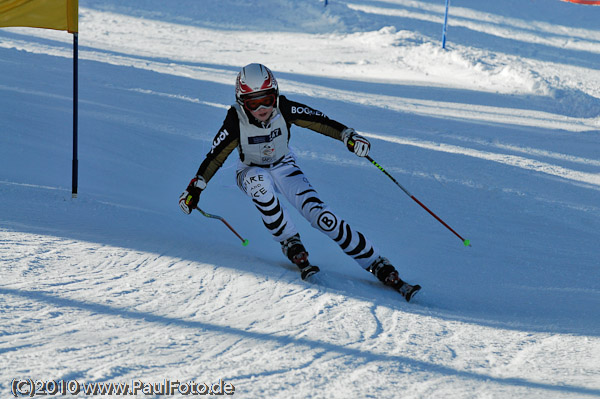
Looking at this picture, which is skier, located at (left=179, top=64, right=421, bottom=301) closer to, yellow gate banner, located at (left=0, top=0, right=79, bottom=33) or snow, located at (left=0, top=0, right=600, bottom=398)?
snow, located at (left=0, top=0, right=600, bottom=398)

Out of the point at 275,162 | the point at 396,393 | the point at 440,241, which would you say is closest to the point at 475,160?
the point at 440,241

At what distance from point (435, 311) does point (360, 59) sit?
1168 cm

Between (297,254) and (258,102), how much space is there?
1.07 m

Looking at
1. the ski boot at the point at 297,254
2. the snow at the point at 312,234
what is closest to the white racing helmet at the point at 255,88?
the ski boot at the point at 297,254

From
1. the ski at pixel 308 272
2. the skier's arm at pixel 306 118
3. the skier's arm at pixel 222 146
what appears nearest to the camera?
the ski at pixel 308 272

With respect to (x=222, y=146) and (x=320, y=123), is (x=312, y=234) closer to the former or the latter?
(x=320, y=123)

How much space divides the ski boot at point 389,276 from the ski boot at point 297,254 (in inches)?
19.2

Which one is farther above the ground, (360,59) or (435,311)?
(360,59)

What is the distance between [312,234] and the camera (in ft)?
18.3

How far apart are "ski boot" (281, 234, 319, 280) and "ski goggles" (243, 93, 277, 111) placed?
0.92 meters

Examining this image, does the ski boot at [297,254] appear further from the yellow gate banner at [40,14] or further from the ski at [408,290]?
the yellow gate banner at [40,14]

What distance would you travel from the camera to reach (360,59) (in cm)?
1489

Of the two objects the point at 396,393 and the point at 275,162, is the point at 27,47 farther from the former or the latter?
the point at 396,393

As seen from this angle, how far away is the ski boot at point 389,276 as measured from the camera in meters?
4.25
